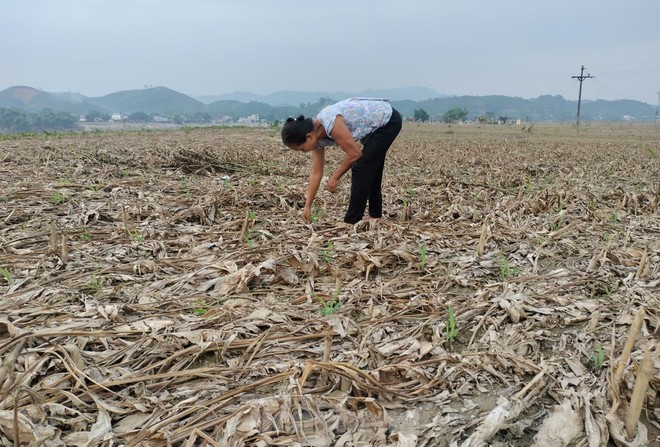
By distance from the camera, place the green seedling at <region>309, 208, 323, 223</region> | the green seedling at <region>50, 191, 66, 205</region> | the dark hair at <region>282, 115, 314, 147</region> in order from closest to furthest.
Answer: the dark hair at <region>282, 115, 314, 147</region> → the green seedling at <region>309, 208, 323, 223</region> → the green seedling at <region>50, 191, 66, 205</region>

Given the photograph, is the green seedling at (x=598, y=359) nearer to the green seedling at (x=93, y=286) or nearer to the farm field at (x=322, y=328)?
the farm field at (x=322, y=328)

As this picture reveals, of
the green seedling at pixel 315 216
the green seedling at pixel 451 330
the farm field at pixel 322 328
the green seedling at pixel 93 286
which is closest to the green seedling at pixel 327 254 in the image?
the farm field at pixel 322 328

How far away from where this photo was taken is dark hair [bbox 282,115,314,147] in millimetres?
3670

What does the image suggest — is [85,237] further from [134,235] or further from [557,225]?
[557,225]

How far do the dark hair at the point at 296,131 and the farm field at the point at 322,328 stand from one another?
0.82 meters

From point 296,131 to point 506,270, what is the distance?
6.25 feet

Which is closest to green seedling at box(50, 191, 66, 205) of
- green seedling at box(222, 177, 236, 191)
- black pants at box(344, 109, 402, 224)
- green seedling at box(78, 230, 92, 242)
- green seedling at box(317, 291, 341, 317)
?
green seedling at box(78, 230, 92, 242)

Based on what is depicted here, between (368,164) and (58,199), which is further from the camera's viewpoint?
(58,199)

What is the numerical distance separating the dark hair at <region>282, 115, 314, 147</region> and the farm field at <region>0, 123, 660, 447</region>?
2.68 ft

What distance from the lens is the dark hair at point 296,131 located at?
12.0 ft

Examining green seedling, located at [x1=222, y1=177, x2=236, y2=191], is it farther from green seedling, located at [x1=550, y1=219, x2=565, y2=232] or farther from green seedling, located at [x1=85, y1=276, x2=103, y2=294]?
green seedling, located at [x1=550, y1=219, x2=565, y2=232]

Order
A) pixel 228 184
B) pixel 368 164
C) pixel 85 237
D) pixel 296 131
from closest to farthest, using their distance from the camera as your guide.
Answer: pixel 296 131 < pixel 85 237 < pixel 368 164 < pixel 228 184

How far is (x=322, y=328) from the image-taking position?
229 centimetres

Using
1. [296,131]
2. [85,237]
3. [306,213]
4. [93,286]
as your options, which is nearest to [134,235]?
[85,237]
